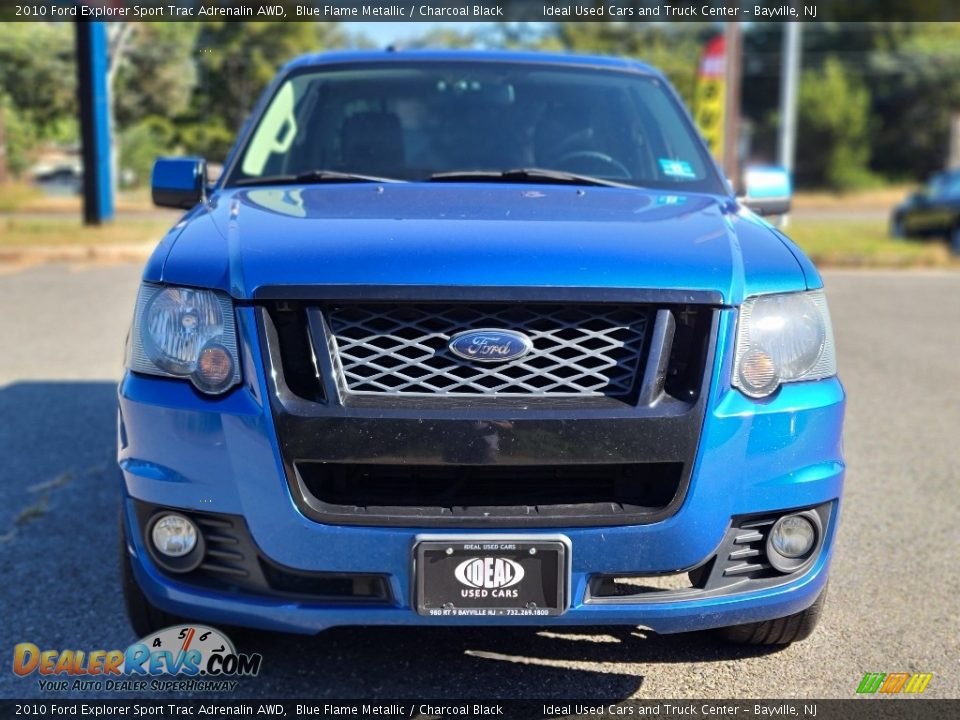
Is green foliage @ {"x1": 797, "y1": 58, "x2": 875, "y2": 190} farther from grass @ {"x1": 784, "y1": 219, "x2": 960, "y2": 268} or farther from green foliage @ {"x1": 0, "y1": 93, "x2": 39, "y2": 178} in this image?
green foliage @ {"x1": 0, "y1": 93, "x2": 39, "y2": 178}

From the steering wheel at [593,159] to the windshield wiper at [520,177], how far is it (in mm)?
270

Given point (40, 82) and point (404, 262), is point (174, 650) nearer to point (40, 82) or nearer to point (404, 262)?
point (404, 262)

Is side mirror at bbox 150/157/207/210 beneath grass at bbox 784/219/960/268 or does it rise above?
above

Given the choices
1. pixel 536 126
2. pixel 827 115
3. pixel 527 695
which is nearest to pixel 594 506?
pixel 527 695

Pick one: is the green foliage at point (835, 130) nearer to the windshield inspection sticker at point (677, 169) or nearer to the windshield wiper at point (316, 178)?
the windshield inspection sticker at point (677, 169)

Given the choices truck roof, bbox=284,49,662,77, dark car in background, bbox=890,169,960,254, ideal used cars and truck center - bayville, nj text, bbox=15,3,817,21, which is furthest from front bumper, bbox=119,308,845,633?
dark car in background, bbox=890,169,960,254

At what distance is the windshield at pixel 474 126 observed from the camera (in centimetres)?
415

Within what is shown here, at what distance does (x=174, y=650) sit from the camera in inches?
124

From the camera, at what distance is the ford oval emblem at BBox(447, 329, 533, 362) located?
2.68 meters

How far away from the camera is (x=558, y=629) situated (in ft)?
10.9

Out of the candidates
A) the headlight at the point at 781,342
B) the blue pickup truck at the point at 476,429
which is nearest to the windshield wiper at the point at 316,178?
the blue pickup truck at the point at 476,429

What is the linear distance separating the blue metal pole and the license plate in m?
15.6

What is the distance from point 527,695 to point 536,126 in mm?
2244

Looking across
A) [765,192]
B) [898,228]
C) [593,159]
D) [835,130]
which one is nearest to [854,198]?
[835,130]
